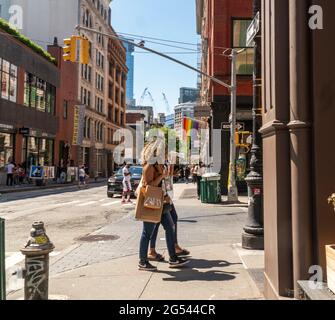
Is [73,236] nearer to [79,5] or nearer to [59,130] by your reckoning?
[59,130]

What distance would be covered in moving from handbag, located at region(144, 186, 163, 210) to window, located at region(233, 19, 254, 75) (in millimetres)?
18782

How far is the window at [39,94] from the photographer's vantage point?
116ft

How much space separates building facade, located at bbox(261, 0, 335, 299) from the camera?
3963mm

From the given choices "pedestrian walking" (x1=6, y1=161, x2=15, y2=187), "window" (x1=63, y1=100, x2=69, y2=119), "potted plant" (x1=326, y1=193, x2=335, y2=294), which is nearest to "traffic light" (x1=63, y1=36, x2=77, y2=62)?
"pedestrian walking" (x1=6, y1=161, x2=15, y2=187)

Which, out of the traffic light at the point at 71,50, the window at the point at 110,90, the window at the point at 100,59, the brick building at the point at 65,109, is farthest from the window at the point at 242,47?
the window at the point at 110,90

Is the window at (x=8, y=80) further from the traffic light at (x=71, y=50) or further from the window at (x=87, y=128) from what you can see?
the window at (x=87, y=128)

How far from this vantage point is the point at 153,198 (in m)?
6.27

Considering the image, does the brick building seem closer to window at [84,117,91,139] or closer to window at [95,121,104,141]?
window at [84,117,91,139]

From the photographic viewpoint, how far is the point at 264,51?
497 centimetres

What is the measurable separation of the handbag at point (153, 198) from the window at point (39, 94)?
30.9m

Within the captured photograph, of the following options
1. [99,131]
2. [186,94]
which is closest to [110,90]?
[99,131]

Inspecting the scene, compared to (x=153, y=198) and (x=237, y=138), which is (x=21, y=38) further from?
(x=153, y=198)

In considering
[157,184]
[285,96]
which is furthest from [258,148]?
[285,96]
